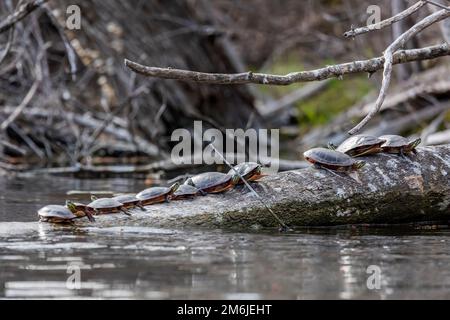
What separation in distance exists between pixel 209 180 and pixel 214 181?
35mm

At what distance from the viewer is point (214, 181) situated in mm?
5867

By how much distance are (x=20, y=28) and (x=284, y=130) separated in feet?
19.2

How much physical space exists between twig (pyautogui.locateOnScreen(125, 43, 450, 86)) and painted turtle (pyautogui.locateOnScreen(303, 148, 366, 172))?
→ 72 cm

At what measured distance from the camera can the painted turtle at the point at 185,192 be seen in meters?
5.84

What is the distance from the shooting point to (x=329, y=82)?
16.9 metres

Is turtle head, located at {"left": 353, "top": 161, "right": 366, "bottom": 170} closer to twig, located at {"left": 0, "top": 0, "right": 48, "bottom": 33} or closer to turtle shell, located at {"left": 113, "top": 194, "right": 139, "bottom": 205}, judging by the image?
turtle shell, located at {"left": 113, "top": 194, "right": 139, "bottom": 205}

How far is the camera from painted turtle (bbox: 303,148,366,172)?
236 inches

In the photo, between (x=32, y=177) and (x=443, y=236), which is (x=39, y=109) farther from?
(x=443, y=236)

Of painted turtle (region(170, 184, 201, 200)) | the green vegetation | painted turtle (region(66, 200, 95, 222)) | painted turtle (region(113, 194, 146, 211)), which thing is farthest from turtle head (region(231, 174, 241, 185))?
the green vegetation

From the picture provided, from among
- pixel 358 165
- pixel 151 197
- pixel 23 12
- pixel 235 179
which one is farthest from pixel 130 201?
pixel 23 12

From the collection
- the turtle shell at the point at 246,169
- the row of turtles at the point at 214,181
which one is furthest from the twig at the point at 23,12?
the turtle shell at the point at 246,169

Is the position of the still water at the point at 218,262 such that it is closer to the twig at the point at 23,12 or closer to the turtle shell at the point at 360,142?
the turtle shell at the point at 360,142

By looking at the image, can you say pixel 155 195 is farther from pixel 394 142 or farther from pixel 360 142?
pixel 394 142
